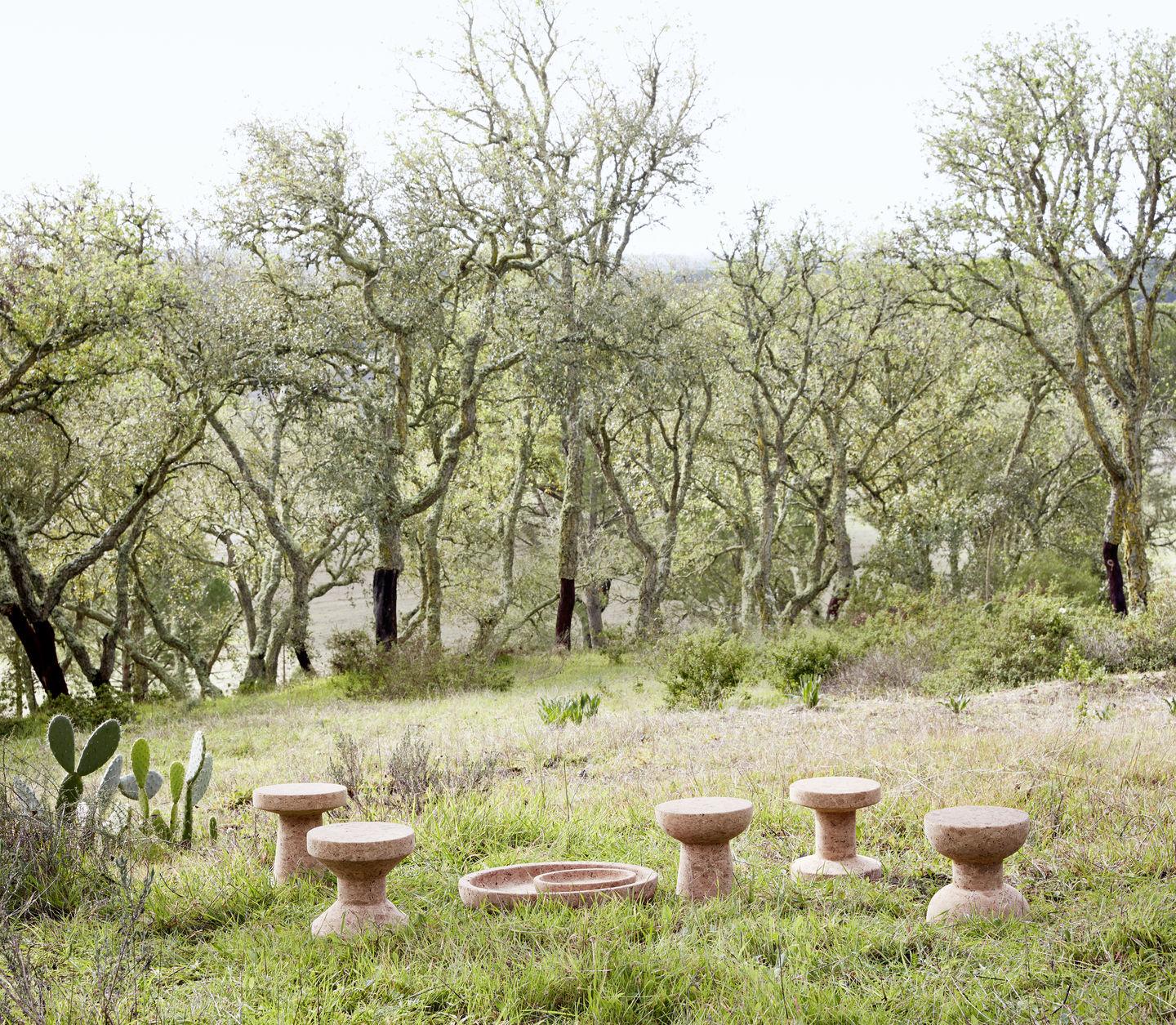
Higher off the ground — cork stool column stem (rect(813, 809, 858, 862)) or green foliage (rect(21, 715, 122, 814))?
green foliage (rect(21, 715, 122, 814))

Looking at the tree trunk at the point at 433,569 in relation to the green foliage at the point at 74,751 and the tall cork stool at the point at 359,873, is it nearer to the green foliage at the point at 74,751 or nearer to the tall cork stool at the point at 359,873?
the green foliage at the point at 74,751

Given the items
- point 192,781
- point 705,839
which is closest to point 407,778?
point 192,781

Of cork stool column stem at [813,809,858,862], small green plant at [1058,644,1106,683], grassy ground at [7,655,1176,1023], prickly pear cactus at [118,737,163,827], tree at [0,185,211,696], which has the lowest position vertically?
small green plant at [1058,644,1106,683]

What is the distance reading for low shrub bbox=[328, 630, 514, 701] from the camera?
60.8 ft

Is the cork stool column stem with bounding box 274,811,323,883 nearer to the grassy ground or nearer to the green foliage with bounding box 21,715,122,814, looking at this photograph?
the grassy ground

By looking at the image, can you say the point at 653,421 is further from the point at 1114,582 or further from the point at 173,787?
the point at 173,787

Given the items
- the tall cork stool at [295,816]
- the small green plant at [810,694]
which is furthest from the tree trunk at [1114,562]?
the tall cork stool at [295,816]

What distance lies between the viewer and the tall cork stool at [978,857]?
4.59 meters

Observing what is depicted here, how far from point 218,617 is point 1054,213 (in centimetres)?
2611

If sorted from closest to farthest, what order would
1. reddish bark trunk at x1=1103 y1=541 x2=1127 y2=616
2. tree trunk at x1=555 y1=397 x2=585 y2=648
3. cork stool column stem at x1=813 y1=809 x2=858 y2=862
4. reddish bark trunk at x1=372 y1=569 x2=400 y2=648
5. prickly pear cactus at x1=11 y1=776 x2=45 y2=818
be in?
cork stool column stem at x1=813 y1=809 x2=858 y2=862
prickly pear cactus at x1=11 y1=776 x2=45 y2=818
reddish bark trunk at x1=372 y1=569 x2=400 y2=648
reddish bark trunk at x1=1103 y1=541 x2=1127 y2=616
tree trunk at x1=555 y1=397 x2=585 y2=648

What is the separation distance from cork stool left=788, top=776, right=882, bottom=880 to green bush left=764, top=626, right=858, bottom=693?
9.68m

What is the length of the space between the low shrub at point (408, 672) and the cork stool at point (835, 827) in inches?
518

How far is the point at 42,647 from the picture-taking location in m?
18.2

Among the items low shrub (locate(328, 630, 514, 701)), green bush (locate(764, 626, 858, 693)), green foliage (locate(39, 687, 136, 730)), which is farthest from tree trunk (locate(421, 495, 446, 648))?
green bush (locate(764, 626, 858, 693))
